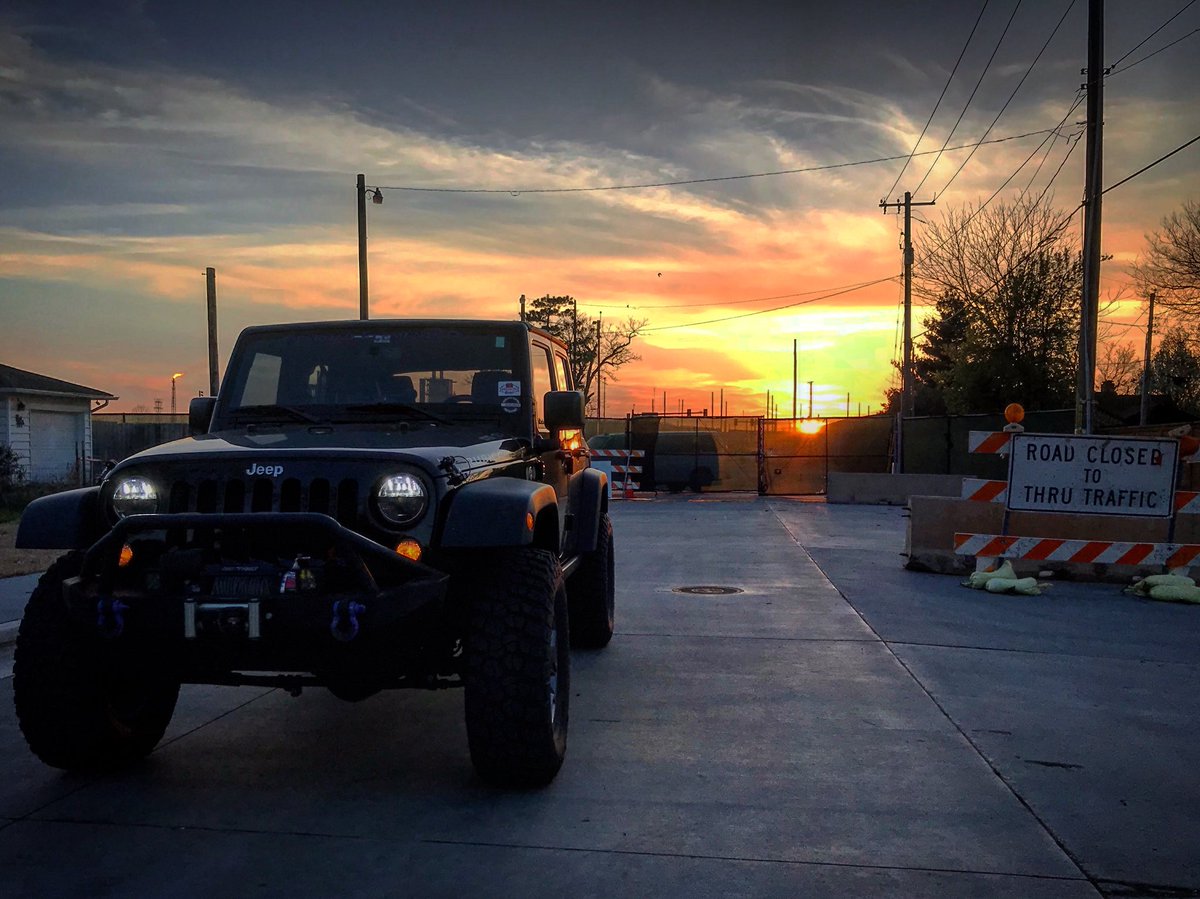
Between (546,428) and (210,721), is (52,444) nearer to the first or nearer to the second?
(210,721)

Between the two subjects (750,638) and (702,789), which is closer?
(702,789)

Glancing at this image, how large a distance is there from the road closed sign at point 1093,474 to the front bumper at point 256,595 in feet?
29.6

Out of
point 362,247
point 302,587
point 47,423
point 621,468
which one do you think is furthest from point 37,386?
point 302,587

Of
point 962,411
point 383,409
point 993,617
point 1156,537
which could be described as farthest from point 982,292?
point 383,409

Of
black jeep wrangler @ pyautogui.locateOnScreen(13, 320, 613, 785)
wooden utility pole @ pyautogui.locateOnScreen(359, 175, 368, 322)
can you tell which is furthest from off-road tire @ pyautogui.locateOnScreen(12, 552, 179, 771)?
wooden utility pole @ pyautogui.locateOnScreen(359, 175, 368, 322)

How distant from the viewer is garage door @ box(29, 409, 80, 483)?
32250mm

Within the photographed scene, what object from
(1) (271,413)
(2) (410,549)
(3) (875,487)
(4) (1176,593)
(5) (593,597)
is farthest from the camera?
(3) (875,487)

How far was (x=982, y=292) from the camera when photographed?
111 ft

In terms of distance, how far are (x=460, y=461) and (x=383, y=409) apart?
3.43 feet

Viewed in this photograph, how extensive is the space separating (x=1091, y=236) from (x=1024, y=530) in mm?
7406

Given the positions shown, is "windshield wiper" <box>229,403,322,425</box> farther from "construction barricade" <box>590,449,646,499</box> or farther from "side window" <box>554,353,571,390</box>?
"construction barricade" <box>590,449,646,499</box>

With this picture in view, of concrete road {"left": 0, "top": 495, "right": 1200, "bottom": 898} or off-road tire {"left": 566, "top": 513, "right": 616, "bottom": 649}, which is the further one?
off-road tire {"left": 566, "top": 513, "right": 616, "bottom": 649}

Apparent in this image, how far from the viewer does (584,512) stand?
22.3 ft

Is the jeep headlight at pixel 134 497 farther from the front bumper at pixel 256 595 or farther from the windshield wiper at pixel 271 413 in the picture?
the windshield wiper at pixel 271 413
